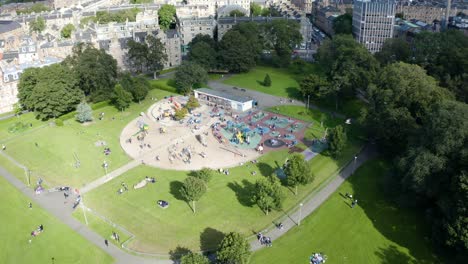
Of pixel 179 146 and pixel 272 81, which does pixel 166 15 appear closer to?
pixel 272 81

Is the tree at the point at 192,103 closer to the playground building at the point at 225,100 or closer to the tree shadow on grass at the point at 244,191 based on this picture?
the playground building at the point at 225,100

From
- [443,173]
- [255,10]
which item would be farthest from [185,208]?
[255,10]

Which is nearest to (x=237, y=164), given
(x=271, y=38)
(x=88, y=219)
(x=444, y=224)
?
(x=88, y=219)

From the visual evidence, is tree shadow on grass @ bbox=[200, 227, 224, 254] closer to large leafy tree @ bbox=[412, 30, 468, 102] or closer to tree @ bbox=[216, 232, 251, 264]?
tree @ bbox=[216, 232, 251, 264]

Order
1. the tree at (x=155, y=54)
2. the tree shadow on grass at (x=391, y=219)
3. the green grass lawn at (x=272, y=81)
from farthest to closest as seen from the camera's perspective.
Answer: the tree at (x=155, y=54) < the green grass lawn at (x=272, y=81) < the tree shadow on grass at (x=391, y=219)

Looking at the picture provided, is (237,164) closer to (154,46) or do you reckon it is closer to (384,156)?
(384,156)

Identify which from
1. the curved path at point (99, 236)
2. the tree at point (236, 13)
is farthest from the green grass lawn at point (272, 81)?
the tree at point (236, 13)
